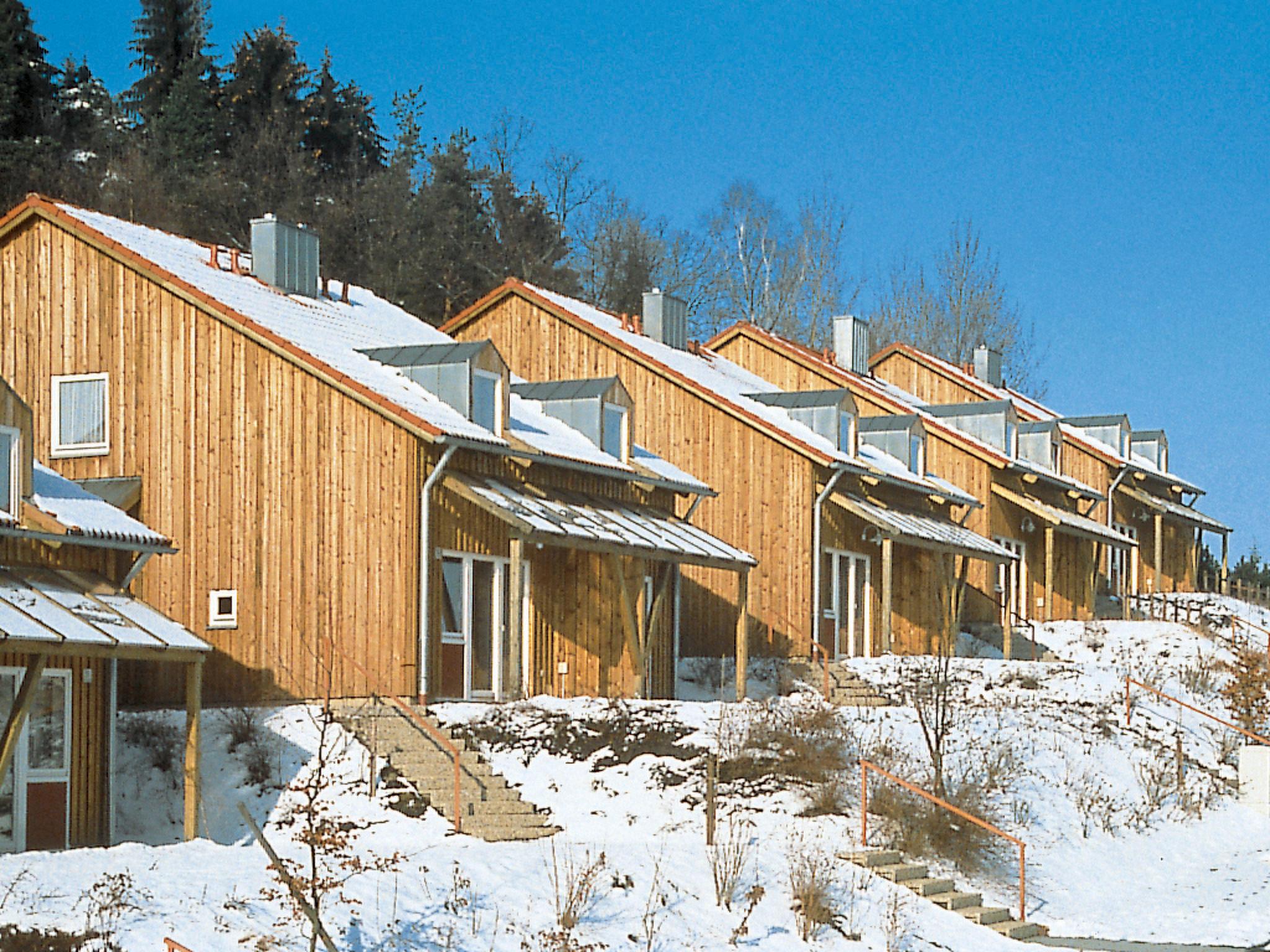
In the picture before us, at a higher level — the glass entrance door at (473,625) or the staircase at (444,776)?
the glass entrance door at (473,625)

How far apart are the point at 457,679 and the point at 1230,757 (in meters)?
13.0

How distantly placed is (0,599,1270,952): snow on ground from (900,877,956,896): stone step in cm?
25

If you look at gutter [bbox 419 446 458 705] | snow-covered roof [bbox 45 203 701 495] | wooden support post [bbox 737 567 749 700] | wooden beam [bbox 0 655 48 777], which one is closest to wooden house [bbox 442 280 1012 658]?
snow-covered roof [bbox 45 203 701 495]

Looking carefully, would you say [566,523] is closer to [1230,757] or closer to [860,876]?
[860,876]

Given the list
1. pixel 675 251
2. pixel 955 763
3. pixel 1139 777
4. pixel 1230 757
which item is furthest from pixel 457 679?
pixel 675 251

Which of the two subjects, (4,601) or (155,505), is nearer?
(4,601)

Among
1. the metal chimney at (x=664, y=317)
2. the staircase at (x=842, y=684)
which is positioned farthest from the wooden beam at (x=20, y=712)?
the metal chimney at (x=664, y=317)

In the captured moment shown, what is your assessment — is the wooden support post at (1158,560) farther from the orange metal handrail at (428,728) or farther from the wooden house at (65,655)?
the wooden house at (65,655)

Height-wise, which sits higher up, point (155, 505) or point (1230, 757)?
point (155, 505)

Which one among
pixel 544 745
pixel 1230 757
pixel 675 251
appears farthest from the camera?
pixel 675 251

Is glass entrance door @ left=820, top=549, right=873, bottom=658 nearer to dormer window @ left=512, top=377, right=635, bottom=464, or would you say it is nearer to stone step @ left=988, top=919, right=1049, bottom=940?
dormer window @ left=512, top=377, right=635, bottom=464

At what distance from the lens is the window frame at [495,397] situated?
87.6 ft

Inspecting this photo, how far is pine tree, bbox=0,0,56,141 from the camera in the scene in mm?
47031

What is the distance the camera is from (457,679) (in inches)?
1006
